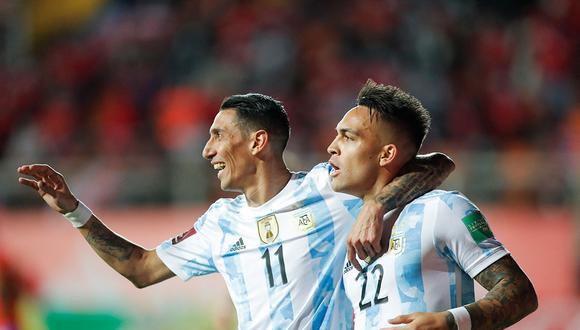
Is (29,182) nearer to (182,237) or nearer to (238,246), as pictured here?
(182,237)

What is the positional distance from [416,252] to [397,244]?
0.12 m

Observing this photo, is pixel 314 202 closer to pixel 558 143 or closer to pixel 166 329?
pixel 166 329

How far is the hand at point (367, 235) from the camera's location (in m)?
3.95

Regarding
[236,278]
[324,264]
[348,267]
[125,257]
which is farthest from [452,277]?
[125,257]

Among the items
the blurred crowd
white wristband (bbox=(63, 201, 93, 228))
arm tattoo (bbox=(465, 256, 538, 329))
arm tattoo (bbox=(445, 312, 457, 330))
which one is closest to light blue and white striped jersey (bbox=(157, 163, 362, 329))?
white wristband (bbox=(63, 201, 93, 228))

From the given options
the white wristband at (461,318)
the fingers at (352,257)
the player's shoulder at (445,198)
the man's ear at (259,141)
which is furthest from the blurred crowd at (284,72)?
the white wristband at (461,318)

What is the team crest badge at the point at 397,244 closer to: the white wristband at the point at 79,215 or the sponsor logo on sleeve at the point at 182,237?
the sponsor logo on sleeve at the point at 182,237

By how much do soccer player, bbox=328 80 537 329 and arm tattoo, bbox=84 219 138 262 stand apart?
1275 millimetres

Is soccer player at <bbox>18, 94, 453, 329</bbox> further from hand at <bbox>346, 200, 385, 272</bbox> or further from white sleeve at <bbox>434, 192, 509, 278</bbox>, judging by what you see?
white sleeve at <bbox>434, 192, 509, 278</bbox>

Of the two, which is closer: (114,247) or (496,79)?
(114,247)

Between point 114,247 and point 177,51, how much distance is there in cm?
780

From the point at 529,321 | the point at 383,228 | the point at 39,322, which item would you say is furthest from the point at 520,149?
the point at 383,228

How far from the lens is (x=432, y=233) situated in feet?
12.4

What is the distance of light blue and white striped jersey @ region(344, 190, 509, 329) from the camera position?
372 cm
